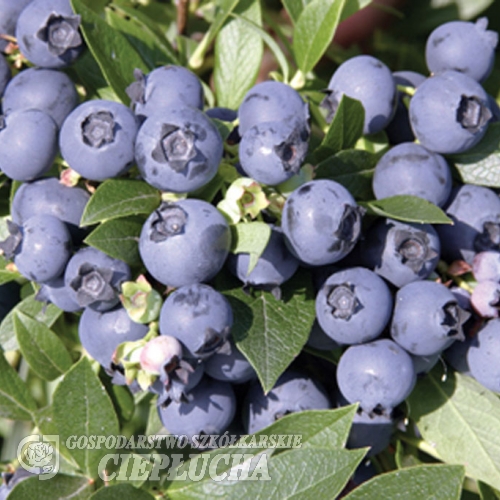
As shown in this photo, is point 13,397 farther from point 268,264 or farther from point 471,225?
point 471,225

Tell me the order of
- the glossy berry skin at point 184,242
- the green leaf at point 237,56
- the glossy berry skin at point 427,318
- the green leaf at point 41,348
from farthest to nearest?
1. the green leaf at point 237,56
2. the green leaf at point 41,348
3. the glossy berry skin at point 427,318
4. the glossy berry skin at point 184,242

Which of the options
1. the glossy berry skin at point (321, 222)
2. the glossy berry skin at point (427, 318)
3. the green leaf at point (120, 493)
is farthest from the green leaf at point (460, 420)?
the green leaf at point (120, 493)

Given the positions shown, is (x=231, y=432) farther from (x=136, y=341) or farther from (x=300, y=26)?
(x=300, y=26)

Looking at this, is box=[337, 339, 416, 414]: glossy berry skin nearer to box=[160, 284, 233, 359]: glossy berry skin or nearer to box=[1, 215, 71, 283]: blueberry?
box=[160, 284, 233, 359]: glossy berry skin

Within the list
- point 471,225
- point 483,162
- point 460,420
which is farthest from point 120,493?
point 483,162

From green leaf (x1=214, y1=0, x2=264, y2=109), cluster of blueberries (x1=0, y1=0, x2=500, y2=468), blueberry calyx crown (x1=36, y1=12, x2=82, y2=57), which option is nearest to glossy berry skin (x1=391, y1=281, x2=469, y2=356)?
cluster of blueberries (x1=0, y1=0, x2=500, y2=468)

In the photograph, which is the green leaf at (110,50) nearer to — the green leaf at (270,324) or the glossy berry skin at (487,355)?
the green leaf at (270,324)

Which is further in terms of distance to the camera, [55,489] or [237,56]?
[237,56]

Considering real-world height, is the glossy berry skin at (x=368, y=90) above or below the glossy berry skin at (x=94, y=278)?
above
